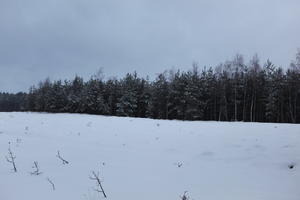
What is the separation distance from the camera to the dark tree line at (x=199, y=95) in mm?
44159

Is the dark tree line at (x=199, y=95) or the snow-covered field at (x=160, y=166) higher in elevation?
the dark tree line at (x=199, y=95)

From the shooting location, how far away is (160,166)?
26.7 feet

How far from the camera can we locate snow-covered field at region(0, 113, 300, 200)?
20.8 feet

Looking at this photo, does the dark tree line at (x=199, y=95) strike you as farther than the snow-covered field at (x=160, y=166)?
Yes

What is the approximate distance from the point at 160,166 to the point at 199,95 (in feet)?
132

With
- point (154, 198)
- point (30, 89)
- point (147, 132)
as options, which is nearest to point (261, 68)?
point (147, 132)

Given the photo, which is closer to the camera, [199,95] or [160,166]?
[160,166]

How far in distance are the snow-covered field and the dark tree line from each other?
32.2 m

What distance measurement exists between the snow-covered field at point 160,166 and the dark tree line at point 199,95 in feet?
106

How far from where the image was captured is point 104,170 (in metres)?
8.02

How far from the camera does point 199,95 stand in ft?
157

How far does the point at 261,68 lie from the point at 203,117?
39.5ft

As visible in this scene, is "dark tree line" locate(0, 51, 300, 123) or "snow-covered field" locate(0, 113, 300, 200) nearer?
"snow-covered field" locate(0, 113, 300, 200)

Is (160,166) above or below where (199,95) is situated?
below
